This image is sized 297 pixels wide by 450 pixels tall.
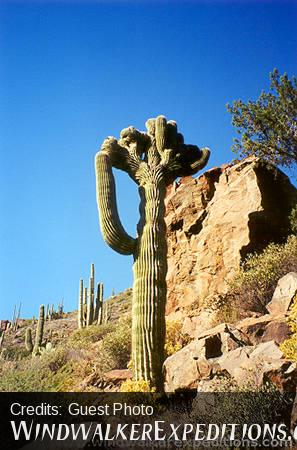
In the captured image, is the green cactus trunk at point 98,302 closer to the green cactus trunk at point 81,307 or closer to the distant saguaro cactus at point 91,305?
the distant saguaro cactus at point 91,305

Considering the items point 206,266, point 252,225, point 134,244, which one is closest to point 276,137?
point 252,225

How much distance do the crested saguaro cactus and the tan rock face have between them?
3604mm

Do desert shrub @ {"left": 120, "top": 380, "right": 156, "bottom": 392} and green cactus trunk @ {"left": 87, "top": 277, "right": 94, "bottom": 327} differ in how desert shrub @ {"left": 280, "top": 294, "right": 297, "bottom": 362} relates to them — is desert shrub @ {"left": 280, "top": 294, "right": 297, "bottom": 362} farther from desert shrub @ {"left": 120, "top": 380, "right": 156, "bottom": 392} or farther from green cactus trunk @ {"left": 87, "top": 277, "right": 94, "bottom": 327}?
green cactus trunk @ {"left": 87, "top": 277, "right": 94, "bottom": 327}

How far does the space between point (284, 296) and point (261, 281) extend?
191 cm

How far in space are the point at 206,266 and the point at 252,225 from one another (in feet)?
5.96

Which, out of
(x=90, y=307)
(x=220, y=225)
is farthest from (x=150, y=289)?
(x=90, y=307)

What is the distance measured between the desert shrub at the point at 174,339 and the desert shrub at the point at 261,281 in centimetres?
132

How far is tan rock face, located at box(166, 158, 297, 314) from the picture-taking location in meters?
12.0

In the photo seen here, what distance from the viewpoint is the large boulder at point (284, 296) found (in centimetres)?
791

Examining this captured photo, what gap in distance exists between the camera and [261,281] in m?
10.0

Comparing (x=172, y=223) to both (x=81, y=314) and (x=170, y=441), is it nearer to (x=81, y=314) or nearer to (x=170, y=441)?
(x=81, y=314)

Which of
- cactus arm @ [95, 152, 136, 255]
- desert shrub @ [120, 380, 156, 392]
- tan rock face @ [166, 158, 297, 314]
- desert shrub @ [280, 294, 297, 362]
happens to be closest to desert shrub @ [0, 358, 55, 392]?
desert shrub @ [120, 380, 156, 392]

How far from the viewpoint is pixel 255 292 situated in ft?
32.7

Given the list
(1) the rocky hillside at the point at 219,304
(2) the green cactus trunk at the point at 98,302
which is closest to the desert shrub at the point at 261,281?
(1) the rocky hillside at the point at 219,304
